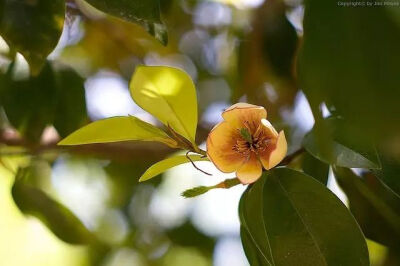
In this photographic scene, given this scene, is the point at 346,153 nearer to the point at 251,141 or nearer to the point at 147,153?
the point at 251,141

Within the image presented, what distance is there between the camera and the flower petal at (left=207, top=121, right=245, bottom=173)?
0.66 metres

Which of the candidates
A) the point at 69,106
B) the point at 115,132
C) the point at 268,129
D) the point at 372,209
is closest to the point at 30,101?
the point at 69,106

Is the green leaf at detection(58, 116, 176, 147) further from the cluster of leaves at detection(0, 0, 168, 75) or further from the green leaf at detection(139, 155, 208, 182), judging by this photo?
the cluster of leaves at detection(0, 0, 168, 75)

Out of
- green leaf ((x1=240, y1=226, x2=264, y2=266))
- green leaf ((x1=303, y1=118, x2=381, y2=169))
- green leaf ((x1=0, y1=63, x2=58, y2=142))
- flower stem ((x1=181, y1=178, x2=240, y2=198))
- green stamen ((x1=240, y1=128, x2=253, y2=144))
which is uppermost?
green leaf ((x1=303, y1=118, x2=381, y2=169))

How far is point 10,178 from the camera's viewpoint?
1296 millimetres

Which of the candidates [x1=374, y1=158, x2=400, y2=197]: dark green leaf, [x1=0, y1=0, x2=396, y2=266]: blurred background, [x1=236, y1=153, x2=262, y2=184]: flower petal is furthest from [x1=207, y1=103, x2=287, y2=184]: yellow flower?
[x1=0, y1=0, x2=396, y2=266]: blurred background

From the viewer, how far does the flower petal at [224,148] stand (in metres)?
0.66

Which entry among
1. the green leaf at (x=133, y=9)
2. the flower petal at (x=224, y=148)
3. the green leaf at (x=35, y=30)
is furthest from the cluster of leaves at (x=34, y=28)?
the flower petal at (x=224, y=148)

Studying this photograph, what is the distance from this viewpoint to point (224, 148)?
2.20 feet

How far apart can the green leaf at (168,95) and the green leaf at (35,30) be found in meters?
0.16

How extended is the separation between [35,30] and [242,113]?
10.7 inches

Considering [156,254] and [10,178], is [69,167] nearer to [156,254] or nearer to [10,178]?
[10,178]

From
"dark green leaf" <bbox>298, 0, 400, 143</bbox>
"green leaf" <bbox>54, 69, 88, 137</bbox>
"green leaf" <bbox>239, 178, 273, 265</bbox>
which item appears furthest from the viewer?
"green leaf" <bbox>54, 69, 88, 137</bbox>

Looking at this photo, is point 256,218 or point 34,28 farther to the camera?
point 34,28
